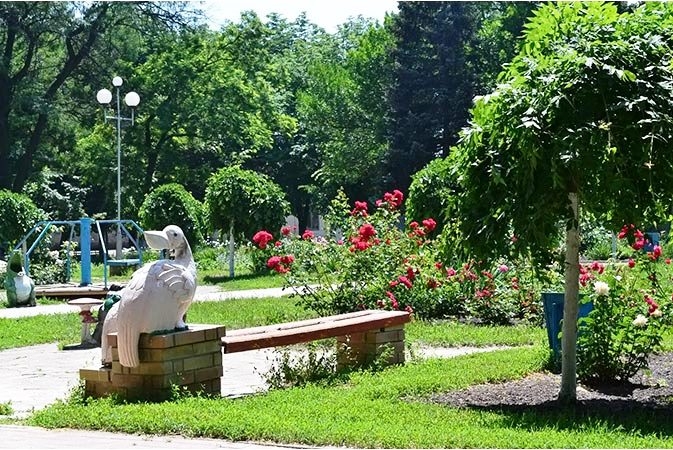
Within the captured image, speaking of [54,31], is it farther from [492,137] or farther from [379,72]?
[492,137]

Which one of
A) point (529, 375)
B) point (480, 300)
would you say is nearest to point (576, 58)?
point (529, 375)

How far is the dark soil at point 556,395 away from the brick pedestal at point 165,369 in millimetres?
1829

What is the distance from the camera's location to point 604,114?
312 inches

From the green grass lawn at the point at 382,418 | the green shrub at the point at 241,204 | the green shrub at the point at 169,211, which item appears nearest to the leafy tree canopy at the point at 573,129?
the green grass lawn at the point at 382,418

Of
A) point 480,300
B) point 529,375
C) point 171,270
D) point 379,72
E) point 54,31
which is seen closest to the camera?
point 171,270

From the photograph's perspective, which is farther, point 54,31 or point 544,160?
point 54,31

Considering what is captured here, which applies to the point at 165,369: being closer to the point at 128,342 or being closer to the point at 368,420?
the point at 128,342

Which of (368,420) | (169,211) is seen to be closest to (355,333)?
(368,420)

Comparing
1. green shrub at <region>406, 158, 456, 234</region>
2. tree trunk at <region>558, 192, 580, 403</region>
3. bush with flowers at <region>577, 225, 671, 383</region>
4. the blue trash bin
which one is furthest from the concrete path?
tree trunk at <region>558, 192, 580, 403</region>

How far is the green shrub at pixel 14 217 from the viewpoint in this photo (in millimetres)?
29156

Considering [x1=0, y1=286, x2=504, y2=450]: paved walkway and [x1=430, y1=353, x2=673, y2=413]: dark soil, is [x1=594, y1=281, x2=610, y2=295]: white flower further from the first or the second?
[x1=0, y1=286, x2=504, y2=450]: paved walkway

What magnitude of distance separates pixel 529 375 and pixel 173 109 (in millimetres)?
36611

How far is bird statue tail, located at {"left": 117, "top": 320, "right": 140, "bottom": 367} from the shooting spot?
8.38 metres

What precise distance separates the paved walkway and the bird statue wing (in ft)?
3.02
